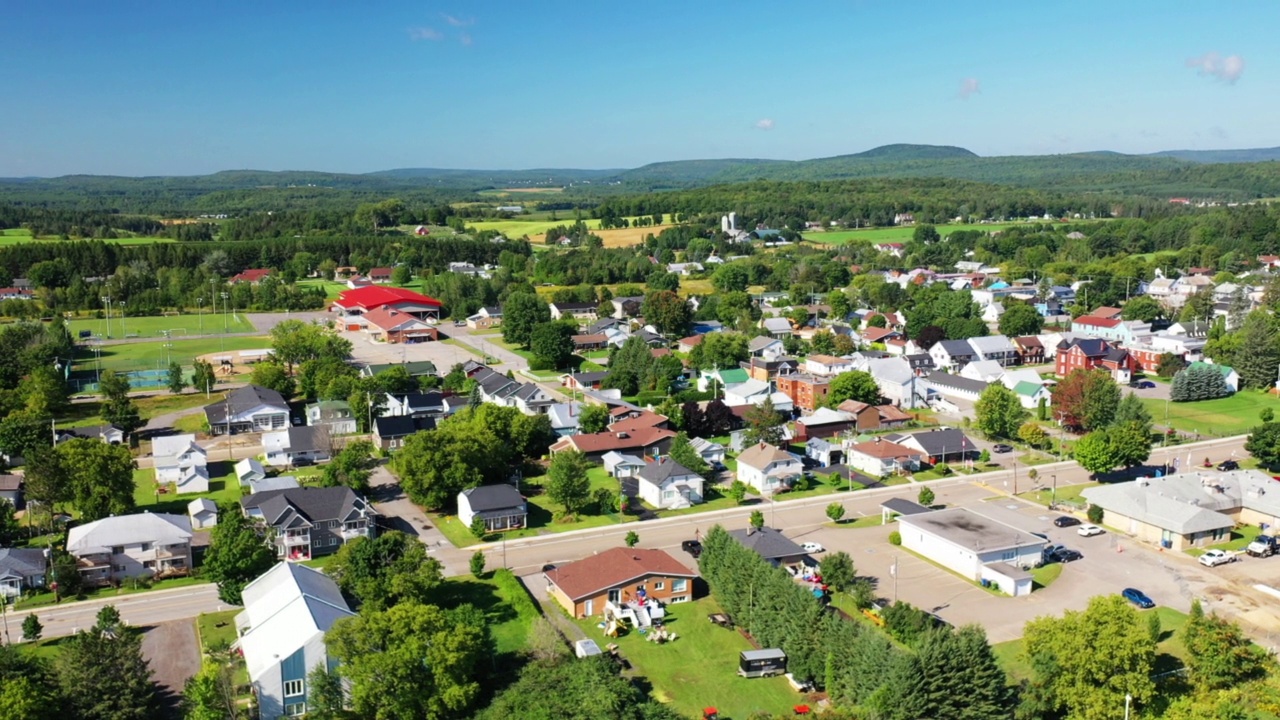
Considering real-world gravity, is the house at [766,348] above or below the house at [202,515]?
below

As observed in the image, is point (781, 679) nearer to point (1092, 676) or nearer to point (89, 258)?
point (1092, 676)

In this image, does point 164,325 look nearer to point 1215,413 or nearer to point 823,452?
point 823,452

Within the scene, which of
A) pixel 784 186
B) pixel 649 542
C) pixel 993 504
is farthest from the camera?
pixel 784 186

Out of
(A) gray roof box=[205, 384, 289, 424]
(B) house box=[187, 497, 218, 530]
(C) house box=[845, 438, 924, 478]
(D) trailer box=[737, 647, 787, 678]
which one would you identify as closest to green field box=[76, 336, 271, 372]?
(A) gray roof box=[205, 384, 289, 424]

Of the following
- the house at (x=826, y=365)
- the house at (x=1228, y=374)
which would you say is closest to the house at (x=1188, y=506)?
the house at (x=1228, y=374)

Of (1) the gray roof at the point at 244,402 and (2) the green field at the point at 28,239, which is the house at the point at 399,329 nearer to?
(1) the gray roof at the point at 244,402

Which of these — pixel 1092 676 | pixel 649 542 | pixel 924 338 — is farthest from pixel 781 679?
pixel 924 338
